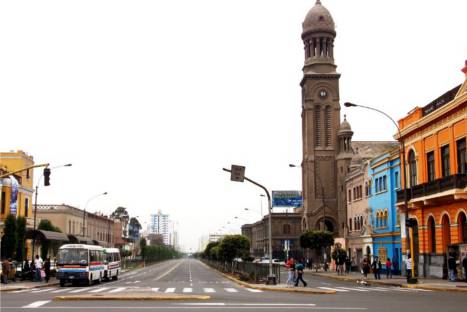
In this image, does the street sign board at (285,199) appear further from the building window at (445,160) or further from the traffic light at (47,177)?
the traffic light at (47,177)

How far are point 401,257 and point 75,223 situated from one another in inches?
2233

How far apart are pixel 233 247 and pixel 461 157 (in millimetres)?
29597

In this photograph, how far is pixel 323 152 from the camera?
95688 mm

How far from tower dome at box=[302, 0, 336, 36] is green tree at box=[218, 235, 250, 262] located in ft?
146

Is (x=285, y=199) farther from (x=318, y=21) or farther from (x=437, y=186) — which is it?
(x=437, y=186)

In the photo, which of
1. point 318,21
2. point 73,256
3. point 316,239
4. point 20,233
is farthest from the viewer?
point 318,21

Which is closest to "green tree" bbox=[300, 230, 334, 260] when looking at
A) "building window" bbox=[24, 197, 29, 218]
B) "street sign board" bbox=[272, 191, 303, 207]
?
"street sign board" bbox=[272, 191, 303, 207]

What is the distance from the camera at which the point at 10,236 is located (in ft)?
184

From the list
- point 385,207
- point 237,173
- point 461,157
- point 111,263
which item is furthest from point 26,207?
point 461,157

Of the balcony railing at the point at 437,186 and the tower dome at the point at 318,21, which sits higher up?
the tower dome at the point at 318,21

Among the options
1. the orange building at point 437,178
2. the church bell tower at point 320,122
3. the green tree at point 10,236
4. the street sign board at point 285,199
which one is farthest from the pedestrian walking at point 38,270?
the street sign board at point 285,199

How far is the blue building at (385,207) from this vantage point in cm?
5362

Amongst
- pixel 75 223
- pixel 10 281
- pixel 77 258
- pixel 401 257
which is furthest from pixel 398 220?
pixel 75 223

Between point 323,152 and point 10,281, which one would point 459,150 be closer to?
point 10,281
